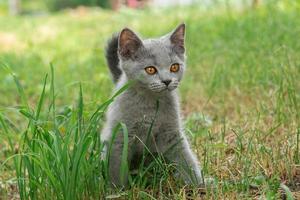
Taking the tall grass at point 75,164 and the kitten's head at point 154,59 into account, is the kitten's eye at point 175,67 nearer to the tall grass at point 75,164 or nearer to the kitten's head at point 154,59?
the kitten's head at point 154,59

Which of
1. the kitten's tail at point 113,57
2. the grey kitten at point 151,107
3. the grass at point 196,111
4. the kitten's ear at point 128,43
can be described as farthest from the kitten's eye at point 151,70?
the kitten's tail at point 113,57

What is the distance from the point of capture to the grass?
2.75m

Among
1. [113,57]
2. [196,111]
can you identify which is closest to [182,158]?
[113,57]

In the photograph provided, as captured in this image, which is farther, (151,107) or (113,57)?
(113,57)

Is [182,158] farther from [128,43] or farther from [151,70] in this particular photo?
[128,43]

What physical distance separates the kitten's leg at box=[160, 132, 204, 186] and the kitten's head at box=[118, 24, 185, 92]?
29cm

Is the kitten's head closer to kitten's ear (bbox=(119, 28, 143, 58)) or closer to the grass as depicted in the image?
kitten's ear (bbox=(119, 28, 143, 58))

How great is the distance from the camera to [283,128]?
3680mm

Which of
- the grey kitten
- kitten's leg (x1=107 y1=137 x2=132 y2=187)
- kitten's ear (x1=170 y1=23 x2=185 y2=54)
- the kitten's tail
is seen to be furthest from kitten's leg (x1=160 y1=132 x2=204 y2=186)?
the kitten's tail

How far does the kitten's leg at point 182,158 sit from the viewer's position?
299 cm

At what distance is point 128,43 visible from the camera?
3.06 m

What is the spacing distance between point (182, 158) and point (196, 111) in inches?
69.6

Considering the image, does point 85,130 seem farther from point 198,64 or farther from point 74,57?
point 74,57

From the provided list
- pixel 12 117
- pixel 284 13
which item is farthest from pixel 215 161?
pixel 284 13
